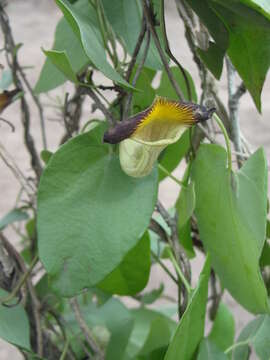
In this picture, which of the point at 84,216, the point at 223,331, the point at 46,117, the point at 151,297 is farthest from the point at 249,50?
the point at 46,117

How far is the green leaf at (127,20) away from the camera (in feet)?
1.40

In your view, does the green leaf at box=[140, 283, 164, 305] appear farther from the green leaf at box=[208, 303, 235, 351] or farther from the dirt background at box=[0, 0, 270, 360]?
the dirt background at box=[0, 0, 270, 360]

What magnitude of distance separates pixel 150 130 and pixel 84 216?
0.24ft

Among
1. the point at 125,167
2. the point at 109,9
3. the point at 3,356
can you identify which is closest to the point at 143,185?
the point at 125,167

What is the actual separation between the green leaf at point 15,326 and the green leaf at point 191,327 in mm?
121

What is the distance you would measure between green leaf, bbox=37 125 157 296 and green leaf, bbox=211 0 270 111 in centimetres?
9

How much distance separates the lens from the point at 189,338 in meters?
0.42

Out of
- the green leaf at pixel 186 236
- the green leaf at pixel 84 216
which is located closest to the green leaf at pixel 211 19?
the green leaf at pixel 84 216

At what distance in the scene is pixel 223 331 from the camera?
637mm

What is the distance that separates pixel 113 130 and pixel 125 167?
53 millimetres

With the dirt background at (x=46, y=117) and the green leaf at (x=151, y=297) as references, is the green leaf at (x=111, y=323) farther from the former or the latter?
the dirt background at (x=46, y=117)

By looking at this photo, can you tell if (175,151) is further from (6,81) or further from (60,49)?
(6,81)

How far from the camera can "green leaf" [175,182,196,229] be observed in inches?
16.7

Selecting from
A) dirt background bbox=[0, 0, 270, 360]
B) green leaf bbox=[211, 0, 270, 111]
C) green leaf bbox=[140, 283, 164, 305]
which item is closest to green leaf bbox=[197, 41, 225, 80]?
green leaf bbox=[211, 0, 270, 111]
